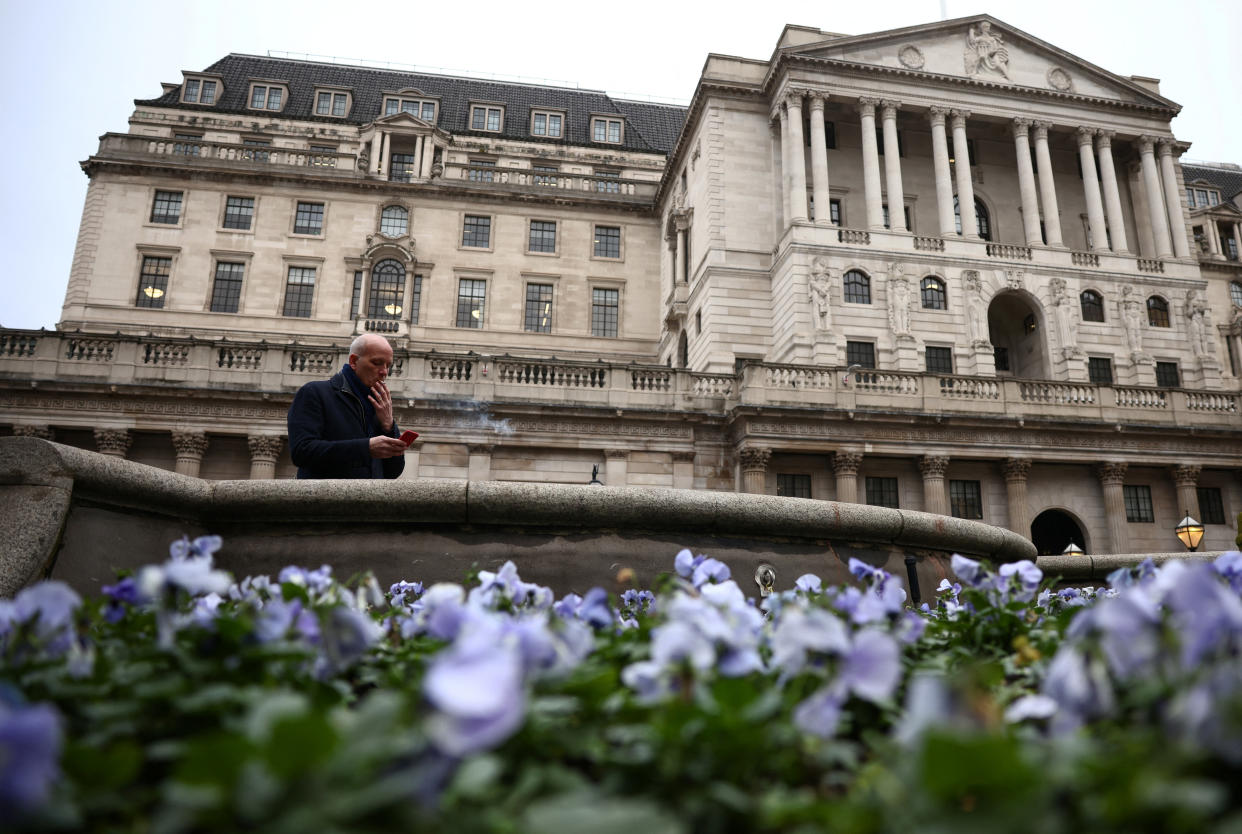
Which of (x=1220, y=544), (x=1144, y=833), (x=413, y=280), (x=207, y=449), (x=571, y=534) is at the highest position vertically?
(x=413, y=280)

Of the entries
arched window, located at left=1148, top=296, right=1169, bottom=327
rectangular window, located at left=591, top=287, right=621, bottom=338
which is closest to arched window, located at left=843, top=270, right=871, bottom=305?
arched window, located at left=1148, top=296, right=1169, bottom=327

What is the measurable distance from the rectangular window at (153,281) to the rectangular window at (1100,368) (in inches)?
1695

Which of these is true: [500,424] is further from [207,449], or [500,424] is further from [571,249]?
[571,249]

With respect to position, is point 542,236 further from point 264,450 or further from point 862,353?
point 264,450

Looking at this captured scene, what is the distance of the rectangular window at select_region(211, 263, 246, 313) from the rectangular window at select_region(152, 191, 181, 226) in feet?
11.0

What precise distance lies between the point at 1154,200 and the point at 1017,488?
20195 mm

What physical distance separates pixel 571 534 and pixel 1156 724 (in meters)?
4.97

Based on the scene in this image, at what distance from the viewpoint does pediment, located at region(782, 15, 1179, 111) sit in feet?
114

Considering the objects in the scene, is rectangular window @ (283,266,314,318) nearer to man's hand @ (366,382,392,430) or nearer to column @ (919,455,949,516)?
column @ (919,455,949,516)

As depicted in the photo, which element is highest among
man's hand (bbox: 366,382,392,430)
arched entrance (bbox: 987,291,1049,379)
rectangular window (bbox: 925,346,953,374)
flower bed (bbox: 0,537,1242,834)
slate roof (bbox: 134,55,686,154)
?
slate roof (bbox: 134,55,686,154)

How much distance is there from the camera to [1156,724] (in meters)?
1.63

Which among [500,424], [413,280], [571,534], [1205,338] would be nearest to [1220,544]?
[1205,338]

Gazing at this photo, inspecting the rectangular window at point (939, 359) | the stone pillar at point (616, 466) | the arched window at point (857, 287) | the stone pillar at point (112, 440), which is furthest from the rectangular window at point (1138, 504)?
the stone pillar at point (112, 440)

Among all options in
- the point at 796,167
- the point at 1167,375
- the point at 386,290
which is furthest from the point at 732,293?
the point at 1167,375
